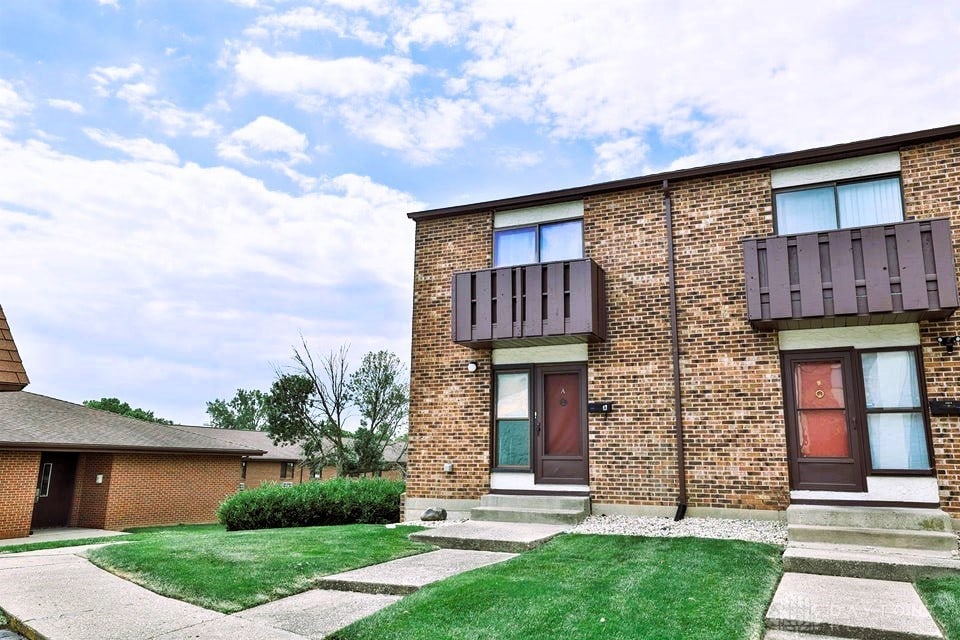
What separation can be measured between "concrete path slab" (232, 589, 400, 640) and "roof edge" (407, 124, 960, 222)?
7.50m

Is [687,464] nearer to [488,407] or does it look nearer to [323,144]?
[488,407]

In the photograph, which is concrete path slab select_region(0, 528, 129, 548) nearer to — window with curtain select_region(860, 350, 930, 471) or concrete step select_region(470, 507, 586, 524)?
concrete step select_region(470, 507, 586, 524)

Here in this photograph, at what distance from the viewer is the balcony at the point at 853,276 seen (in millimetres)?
7785

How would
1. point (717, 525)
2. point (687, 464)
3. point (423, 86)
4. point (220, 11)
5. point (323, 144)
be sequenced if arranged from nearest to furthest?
point (717, 525)
point (687, 464)
point (220, 11)
point (423, 86)
point (323, 144)

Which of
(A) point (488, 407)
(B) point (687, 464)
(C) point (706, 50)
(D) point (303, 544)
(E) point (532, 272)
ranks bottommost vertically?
(D) point (303, 544)

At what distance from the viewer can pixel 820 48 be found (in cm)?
1046

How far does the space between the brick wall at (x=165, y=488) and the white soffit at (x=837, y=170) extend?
726 inches

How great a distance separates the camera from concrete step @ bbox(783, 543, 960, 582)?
5.88 m

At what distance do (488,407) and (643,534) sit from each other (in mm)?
3512

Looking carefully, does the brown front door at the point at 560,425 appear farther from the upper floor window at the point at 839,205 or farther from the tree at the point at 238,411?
the tree at the point at 238,411

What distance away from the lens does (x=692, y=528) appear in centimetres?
837

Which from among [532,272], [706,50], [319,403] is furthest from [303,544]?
[319,403]

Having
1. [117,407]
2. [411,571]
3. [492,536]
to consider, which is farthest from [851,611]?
[117,407]

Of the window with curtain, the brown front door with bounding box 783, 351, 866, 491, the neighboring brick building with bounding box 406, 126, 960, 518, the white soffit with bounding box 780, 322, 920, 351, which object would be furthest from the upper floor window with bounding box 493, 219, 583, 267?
the window with curtain
